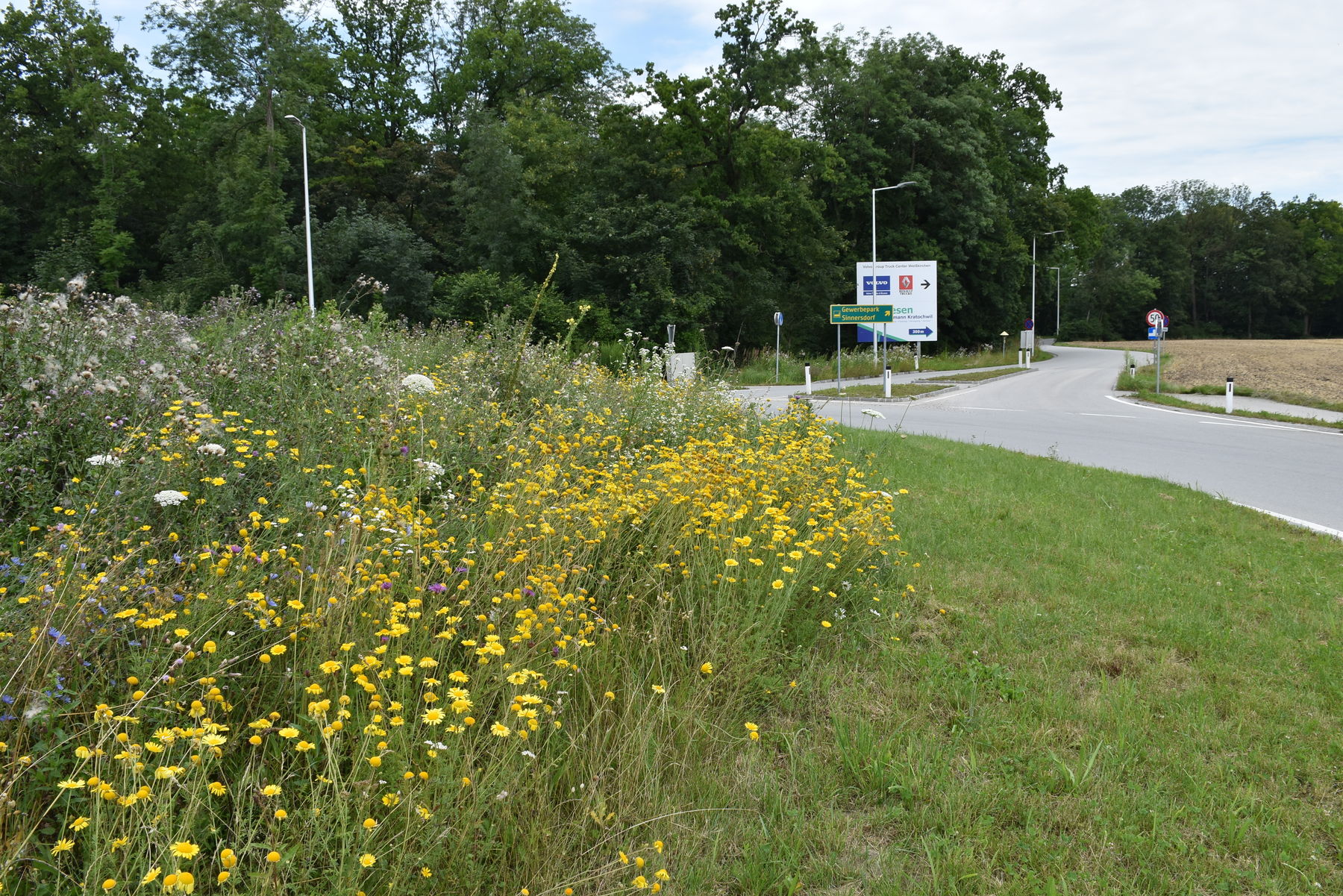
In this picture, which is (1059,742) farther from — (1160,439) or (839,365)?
(839,365)

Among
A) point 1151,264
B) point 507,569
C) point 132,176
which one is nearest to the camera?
point 507,569

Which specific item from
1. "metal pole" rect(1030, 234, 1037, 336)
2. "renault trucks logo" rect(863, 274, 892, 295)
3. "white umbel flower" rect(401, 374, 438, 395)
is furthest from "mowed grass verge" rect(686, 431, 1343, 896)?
"metal pole" rect(1030, 234, 1037, 336)

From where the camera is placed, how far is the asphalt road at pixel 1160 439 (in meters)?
→ 10.3

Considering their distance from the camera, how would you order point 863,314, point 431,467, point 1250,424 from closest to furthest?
point 431,467, point 1250,424, point 863,314

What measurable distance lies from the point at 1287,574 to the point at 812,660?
13.7ft

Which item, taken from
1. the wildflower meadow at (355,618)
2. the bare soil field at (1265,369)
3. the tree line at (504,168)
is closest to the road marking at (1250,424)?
the bare soil field at (1265,369)

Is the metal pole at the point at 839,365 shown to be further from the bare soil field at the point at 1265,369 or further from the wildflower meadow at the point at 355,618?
the wildflower meadow at the point at 355,618

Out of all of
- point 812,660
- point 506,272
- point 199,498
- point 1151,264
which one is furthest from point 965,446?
point 1151,264

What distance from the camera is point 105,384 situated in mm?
4309

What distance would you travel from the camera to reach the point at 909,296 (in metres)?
40.3

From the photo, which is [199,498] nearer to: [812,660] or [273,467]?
[273,467]

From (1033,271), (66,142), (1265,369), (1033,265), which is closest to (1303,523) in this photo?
(1265,369)

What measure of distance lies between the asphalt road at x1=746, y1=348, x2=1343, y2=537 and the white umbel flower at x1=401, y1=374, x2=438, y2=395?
4890 mm

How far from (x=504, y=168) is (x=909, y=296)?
18338 millimetres
